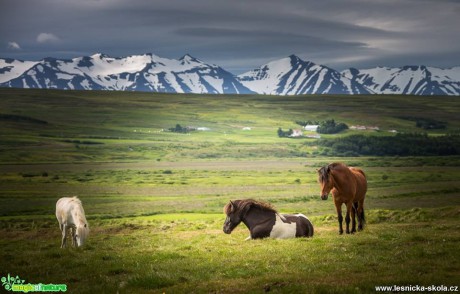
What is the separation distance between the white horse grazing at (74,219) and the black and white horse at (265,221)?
6.82 meters

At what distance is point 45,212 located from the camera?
3169 inches

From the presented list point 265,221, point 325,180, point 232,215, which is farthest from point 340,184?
point 232,215

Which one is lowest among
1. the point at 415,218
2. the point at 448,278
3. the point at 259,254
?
the point at 415,218

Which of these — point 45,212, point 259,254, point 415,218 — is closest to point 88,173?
point 45,212

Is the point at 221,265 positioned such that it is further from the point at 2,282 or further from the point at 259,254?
the point at 2,282

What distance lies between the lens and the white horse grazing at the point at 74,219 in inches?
845

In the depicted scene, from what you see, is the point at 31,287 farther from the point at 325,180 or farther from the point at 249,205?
the point at 325,180

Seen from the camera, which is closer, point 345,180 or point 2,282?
point 2,282

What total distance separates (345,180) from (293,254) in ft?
22.9

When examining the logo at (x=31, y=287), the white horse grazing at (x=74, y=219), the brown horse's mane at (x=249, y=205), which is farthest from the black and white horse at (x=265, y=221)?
the logo at (x=31, y=287)

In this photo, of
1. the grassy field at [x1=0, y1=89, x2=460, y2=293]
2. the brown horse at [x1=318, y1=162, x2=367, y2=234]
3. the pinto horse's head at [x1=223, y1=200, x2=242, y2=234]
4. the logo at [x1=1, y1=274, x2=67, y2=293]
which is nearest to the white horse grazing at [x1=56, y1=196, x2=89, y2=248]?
the grassy field at [x1=0, y1=89, x2=460, y2=293]

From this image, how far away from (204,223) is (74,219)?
20530 mm

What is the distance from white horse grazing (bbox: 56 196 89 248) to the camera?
70.4ft

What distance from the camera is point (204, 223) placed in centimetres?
4159
